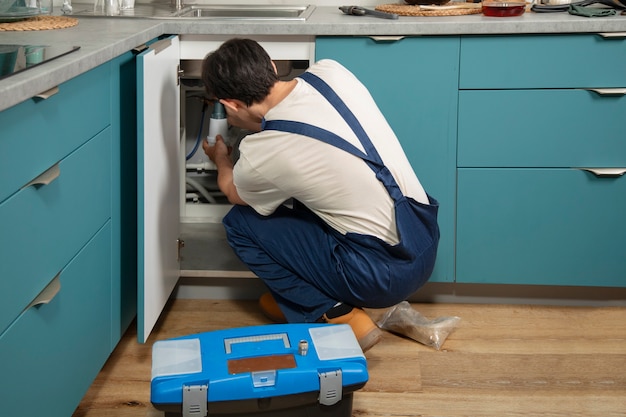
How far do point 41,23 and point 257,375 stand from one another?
114cm

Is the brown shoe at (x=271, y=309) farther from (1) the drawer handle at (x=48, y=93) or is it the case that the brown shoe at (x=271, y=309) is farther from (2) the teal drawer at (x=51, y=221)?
(1) the drawer handle at (x=48, y=93)

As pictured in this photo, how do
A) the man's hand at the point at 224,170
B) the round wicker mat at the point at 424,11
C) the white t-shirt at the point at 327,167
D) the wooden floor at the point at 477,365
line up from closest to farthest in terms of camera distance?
the white t-shirt at the point at 327,167 < the wooden floor at the point at 477,365 < the man's hand at the point at 224,170 < the round wicker mat at the point at 424,11

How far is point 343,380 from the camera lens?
6.40 ft

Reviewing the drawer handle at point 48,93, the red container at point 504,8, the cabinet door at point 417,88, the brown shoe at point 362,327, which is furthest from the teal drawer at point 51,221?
the red container at point 504,8

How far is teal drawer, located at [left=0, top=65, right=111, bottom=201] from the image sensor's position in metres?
1.50

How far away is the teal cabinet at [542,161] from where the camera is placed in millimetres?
2635

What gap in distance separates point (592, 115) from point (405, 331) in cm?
88

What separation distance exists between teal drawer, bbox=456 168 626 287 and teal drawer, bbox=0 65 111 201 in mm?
1225

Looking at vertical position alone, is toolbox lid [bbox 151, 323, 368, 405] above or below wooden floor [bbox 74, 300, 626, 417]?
above

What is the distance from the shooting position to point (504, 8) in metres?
2.71

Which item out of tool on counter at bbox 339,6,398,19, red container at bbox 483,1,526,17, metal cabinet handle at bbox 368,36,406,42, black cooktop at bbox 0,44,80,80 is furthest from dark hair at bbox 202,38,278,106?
red container at bbox 483,1,526,17

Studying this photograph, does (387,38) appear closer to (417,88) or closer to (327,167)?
(417,88)

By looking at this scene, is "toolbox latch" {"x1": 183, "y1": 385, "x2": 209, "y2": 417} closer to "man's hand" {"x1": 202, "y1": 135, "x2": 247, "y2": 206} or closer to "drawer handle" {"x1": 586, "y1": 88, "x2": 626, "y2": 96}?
"man's hand" {"x1": 202, "y1": 135, "x2": 247, "y2": 206}

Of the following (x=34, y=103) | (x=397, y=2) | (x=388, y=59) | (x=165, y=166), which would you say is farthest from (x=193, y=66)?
(x=34, y=103)
